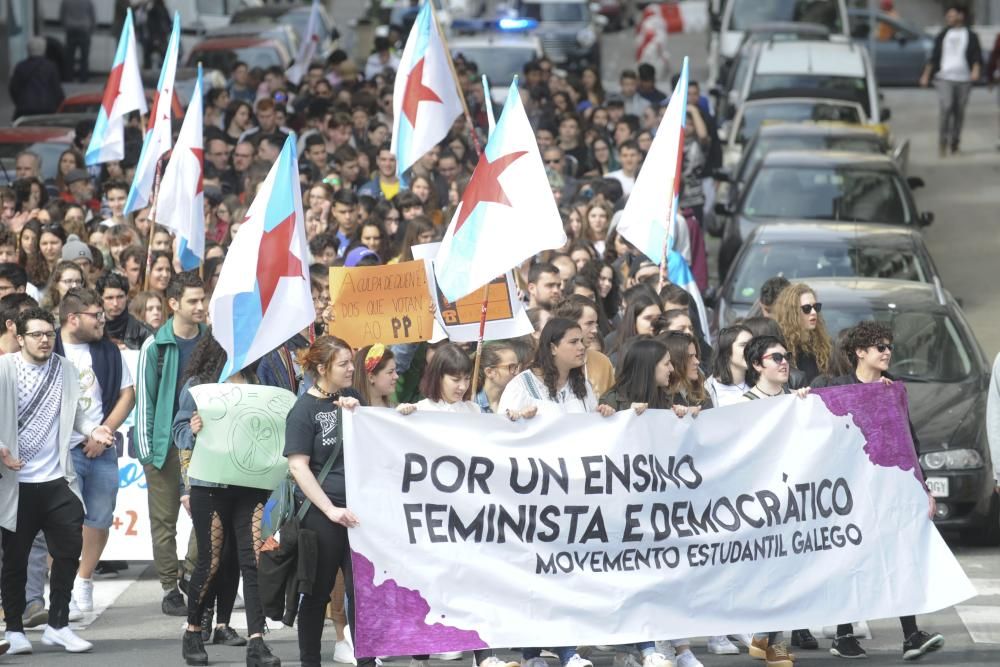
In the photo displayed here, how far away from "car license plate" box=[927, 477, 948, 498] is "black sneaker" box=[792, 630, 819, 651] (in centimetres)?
215

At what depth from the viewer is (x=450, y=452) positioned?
9031 mm

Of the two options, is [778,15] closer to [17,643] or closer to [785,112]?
[785,112]

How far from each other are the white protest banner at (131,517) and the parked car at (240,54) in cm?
1636

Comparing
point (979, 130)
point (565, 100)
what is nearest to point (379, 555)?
point (565, 100)

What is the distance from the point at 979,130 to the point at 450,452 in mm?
24427

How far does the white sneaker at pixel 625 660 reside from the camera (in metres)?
9.42

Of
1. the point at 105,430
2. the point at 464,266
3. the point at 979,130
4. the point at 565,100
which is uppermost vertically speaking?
the point at 464,266

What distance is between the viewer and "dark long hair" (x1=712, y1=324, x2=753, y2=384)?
1007cm

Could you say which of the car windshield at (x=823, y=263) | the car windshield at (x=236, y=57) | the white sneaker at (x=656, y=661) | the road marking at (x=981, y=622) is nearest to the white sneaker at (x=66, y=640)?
the white sneaker at (x=656, y=661)

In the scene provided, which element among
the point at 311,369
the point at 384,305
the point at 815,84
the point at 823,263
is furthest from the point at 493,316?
the point at 815,84

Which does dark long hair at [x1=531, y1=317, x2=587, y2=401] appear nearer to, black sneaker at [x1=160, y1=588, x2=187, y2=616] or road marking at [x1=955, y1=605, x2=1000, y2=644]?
road marking at [x1=955, y1=605, x2=1000, y2=644]

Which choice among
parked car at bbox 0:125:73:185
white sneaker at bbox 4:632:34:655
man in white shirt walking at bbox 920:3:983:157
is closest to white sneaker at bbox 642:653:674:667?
white sneaker at bbox 4:632:34:655

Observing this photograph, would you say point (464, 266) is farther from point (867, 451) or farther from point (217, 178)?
point (217, 178)

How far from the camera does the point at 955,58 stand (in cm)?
2748
